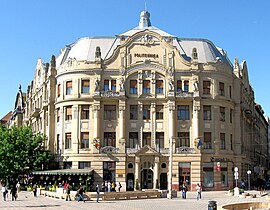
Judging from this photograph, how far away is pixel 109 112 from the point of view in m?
68.3

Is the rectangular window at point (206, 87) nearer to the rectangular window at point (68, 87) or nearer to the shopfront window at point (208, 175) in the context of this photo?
the shopfront window at point (208, 175)

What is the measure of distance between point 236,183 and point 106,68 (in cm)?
2260

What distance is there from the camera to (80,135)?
6788 cm

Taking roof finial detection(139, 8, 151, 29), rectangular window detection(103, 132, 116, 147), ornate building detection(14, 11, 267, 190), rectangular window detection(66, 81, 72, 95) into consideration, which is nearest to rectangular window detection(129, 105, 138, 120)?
ornate building detection(14, 11, 267, 190)

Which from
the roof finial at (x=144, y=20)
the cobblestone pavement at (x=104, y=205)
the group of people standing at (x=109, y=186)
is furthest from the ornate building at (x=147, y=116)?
the cobblestone pavement at (x=104, y=205)

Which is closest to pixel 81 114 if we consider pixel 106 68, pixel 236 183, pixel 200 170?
pixel 106 68

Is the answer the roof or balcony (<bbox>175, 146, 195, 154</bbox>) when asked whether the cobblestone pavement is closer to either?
balcony (<bbox>175, 146, 195, 154</bbox>)

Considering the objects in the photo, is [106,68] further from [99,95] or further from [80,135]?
[80,135]

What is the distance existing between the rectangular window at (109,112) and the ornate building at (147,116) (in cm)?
13

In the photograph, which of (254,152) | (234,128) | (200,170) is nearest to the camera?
(200,170)

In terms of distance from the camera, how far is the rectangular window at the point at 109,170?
6631 cm

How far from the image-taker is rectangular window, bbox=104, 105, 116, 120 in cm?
6812

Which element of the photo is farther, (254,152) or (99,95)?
(254,152)

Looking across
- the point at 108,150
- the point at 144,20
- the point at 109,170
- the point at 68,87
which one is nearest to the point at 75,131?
the point at 108,150
